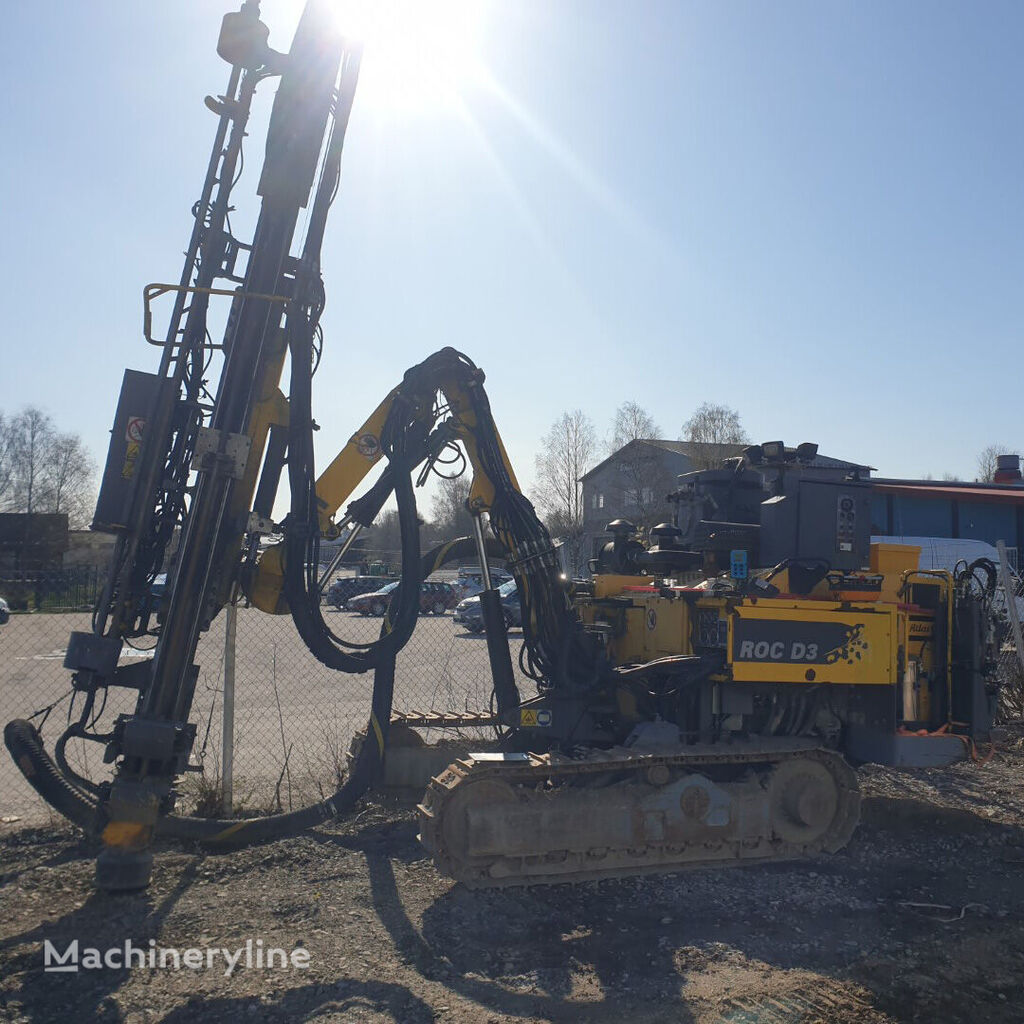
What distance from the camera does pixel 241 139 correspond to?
6.80 meters

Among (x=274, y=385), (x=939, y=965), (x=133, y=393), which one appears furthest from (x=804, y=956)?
(x=133, y=393)

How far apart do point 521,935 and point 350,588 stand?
107ft

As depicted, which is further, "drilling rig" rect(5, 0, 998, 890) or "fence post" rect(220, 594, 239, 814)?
"fence post" rect(220, 594, 239, 814)

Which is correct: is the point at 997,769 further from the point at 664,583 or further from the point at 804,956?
the point at 804,956

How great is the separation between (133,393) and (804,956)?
5615mm

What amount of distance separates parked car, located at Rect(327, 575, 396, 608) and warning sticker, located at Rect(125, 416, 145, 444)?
2785 cm

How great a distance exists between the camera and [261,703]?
12500 millimetres

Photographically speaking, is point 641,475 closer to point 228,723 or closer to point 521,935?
point 228,723

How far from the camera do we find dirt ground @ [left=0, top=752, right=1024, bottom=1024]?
4484mm

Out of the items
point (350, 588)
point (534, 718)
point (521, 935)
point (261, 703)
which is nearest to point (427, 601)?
point (350, 588)
